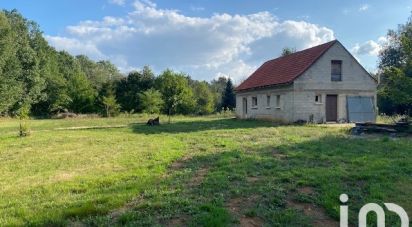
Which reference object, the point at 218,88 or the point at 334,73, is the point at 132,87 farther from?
the point at 334,73

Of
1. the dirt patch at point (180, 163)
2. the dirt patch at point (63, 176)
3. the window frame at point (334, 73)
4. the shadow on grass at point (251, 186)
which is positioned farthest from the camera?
the window frame at point (334, 73)

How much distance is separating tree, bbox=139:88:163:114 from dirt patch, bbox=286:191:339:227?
4439 cm

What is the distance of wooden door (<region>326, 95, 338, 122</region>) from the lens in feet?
91.0

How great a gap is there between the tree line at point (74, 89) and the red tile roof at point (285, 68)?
15.0 meters

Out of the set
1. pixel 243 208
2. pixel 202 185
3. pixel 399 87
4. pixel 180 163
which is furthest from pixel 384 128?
pixel 243 208

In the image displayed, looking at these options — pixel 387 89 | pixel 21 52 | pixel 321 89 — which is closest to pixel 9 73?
pixel 21 52

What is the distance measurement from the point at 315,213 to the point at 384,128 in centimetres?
1315

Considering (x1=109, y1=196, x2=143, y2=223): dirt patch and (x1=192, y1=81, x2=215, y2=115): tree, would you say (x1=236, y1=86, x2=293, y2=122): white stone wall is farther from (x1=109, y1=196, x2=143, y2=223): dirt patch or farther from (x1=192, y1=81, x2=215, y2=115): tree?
(x1=192, y1=81, x2=215, y2=115): tree

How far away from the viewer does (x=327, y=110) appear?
27.7 meters

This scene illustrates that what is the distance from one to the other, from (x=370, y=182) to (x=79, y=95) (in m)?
54.9

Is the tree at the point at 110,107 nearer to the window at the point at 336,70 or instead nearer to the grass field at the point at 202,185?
the window at the point at 336,70

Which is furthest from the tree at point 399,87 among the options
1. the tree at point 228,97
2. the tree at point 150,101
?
the tree at point 228,97

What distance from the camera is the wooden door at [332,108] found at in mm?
27734

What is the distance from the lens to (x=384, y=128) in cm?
1794
